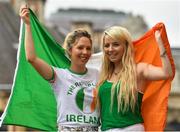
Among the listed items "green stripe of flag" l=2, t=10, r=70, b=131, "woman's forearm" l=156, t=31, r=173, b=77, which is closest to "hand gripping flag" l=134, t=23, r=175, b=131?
"woman's forearm" l=156, t=31, r=173, b=77

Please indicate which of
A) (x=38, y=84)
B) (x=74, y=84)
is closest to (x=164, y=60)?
(x=74, y=84)

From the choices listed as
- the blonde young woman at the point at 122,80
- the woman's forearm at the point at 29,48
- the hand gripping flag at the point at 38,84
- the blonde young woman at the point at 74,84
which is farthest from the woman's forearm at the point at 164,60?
the woman's forearm at the point at 29,48

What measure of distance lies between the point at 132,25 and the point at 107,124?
107 feet

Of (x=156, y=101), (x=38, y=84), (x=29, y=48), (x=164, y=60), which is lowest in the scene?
(x=156, y=101)

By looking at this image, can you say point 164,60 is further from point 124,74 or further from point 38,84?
point 38,84

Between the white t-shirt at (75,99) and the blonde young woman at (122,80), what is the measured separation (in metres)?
0.15

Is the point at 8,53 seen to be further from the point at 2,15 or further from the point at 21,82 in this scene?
the point at 21,82

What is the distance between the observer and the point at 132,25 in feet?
121

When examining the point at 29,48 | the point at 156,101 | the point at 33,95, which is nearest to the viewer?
the point at 29,48

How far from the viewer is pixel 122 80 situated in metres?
4.50

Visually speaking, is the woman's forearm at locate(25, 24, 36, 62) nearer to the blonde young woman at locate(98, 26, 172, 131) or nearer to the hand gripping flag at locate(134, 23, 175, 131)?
the blonde young woman at locate(98, 26, 172, 131)

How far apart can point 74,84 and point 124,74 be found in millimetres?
467

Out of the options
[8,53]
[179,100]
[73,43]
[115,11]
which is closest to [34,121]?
[73,43]

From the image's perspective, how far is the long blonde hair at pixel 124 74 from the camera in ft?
14.6
